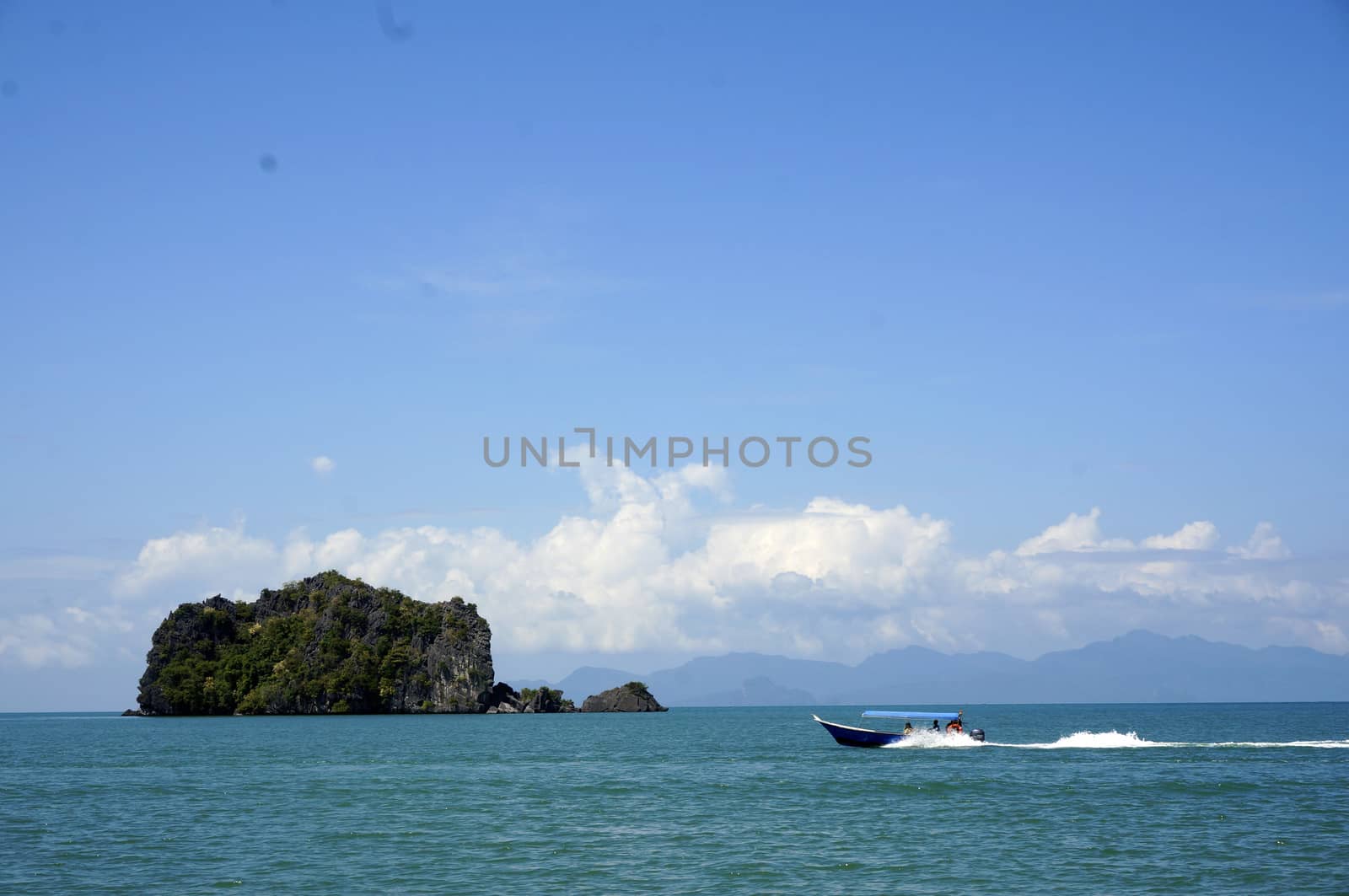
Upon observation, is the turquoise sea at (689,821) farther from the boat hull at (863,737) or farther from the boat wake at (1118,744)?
the boat wake at (1118,744)

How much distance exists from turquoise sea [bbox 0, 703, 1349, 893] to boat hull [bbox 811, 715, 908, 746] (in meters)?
1.00

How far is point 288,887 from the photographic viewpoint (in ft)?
116

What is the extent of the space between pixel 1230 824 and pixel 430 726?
123 metres

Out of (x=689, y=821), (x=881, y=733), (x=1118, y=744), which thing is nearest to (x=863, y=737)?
(x=881, y=733)

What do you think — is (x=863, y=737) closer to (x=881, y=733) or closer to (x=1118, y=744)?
(x=881, y=733)

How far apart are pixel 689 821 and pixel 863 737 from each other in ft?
144

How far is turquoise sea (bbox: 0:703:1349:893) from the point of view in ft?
121

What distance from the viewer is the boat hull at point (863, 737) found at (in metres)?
89.9

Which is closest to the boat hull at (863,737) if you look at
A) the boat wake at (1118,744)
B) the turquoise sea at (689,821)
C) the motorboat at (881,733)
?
the motorboat at (881,733)

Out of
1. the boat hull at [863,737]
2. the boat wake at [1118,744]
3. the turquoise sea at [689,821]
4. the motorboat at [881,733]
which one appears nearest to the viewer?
the turquoise sea at [689,821]

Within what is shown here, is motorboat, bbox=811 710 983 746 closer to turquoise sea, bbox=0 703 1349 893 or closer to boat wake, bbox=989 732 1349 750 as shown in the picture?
turquoise sea, bbox=0 703 1349 893

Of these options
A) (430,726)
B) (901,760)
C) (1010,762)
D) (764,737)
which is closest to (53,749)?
(430,726)

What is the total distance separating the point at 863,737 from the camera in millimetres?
90562

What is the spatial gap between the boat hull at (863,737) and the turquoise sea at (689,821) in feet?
3.30
